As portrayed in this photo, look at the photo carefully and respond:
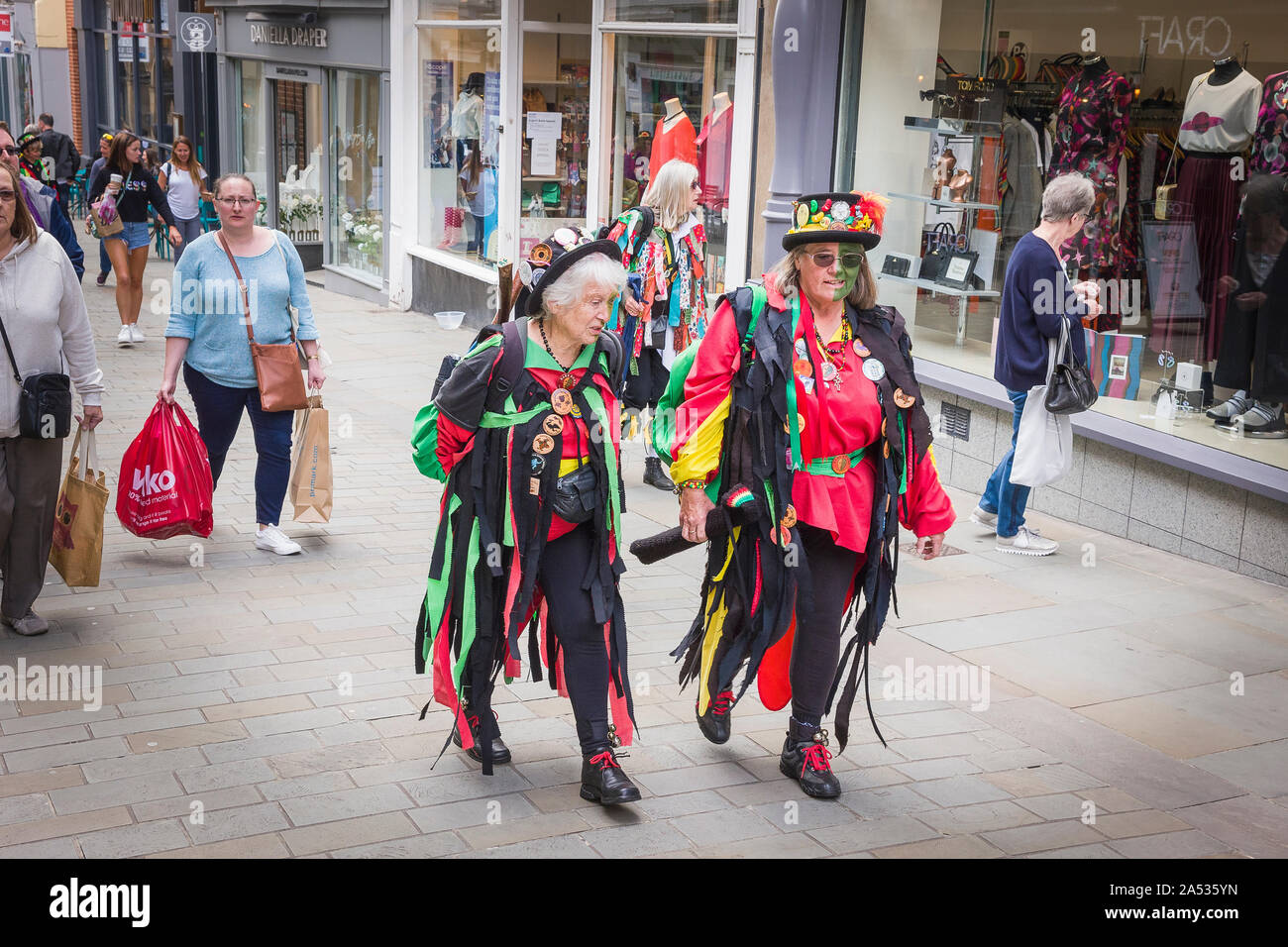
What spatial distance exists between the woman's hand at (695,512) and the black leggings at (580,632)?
1.01ft

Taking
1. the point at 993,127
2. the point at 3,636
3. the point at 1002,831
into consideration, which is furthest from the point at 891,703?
the point at 993,127

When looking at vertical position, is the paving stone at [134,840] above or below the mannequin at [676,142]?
below

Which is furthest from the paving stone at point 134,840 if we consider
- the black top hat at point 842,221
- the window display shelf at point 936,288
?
the window display shelf at point 936,288

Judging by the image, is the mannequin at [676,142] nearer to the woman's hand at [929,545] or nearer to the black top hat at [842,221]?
the black top hat at [842,221]

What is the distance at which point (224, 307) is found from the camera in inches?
273

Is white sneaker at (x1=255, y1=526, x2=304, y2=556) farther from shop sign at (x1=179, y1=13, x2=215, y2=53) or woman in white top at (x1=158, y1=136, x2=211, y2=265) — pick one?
shop sign at (x1=179, y1=13, x2=215, y2=53)

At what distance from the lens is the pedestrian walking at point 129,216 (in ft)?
44.8

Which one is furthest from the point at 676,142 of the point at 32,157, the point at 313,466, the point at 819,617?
the point at 32,157

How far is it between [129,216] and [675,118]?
6.00 meters

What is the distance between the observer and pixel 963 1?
952 cm

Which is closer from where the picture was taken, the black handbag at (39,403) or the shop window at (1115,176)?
the black handbag at (39,403)

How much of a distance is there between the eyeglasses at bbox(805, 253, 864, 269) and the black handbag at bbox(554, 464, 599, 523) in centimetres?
99

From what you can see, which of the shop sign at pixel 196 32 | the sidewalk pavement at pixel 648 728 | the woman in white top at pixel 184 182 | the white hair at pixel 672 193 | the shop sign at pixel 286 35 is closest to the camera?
the sidewalk pavement at pixel 648 728

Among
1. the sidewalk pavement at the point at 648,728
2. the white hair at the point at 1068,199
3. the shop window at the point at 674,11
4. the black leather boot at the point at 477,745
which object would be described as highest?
the shop window at the point at 674,11
